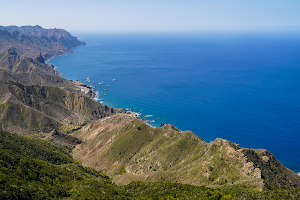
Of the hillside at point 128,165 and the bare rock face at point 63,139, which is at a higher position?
the hillside at point 128,165

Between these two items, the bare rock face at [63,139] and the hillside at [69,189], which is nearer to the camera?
the hillside at [69,189]

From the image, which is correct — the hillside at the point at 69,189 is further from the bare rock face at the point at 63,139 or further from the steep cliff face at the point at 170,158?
the bare rock face at the point at 63,139

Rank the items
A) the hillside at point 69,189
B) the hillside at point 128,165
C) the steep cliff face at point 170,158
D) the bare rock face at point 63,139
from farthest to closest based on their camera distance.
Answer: the bare rock face at point 63,139
the steep cliff face at point 170,158
the hillside at point 128,165
the hillside at point 69,189

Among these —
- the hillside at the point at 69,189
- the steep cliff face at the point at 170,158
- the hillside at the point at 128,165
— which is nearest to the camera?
the hillside at the point at 69,189

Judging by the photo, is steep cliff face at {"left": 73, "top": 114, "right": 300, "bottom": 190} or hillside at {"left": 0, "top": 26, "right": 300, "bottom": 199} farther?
steep cliff face at {"left": 73, "top": 114, "right": 300, "bottom": 190}

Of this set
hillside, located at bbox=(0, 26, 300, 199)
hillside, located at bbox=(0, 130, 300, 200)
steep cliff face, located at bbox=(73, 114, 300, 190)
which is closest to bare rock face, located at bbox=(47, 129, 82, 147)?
hillside, located at bbox=(0, 26, 300, 199)

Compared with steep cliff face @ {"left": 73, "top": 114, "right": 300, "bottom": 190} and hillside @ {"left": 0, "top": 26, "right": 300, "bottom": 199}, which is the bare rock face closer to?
hillside @ {"left": 0, "top": 26, "right": 300, "bottom": 199}

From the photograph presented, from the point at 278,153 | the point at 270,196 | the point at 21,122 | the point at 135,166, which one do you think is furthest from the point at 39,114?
the point at 278,153

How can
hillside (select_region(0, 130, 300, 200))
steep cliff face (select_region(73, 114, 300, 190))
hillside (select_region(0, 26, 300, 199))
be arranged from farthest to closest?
1. steep cliff face (select_region(73, 114, 300, 190))
2. hillside (select_region(0, 26, 300, 199))
3. hillside (select_region(0, 130, 300, 200))

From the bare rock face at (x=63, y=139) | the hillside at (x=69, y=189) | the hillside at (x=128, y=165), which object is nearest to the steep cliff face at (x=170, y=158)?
the hillside at (x=128, y=165)

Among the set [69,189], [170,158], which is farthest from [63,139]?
[69,189]
